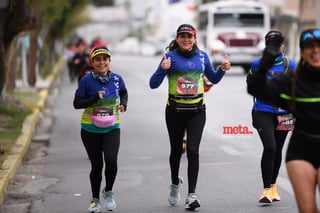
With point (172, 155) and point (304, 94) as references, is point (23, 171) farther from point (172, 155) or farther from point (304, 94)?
point (304, 94)

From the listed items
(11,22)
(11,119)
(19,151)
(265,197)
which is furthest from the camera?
(11,119)

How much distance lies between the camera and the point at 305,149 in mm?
6250

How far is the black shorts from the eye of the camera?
621cm

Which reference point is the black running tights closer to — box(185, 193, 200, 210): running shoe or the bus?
box(185, 193, 200, 210): running shoe

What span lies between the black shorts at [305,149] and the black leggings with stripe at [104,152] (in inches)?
112

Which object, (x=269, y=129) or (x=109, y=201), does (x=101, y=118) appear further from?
(x=269, y=129)

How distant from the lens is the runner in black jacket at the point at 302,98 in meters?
6.11

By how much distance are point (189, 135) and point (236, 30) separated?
30.3 m

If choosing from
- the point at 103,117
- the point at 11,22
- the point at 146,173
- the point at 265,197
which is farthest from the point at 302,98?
the point at 11,22

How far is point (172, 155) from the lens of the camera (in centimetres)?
927

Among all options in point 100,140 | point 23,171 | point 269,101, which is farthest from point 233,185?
point 269,101

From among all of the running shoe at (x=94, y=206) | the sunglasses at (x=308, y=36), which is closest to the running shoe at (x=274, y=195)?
the running shoe at (x=94, y=206)

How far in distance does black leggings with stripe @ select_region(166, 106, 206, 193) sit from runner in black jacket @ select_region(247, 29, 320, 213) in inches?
104

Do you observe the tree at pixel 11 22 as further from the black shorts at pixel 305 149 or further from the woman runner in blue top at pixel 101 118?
the black shorts at pixel 305 149
